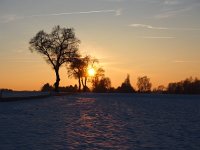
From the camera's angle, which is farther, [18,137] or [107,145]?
[18,137]

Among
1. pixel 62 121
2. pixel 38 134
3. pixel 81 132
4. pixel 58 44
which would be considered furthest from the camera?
pixel 58 44

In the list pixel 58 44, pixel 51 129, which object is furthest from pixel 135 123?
pixel 58 44

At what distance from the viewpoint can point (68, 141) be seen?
20.2 m

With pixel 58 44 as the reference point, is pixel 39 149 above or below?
below

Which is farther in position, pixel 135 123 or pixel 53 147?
pixel 135 123

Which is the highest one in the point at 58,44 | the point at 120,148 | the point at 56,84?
the point at 58,44

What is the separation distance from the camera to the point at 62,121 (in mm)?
29672

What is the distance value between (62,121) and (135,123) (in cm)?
519

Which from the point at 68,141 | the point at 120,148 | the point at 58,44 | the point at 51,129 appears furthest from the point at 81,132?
the point at 58,44

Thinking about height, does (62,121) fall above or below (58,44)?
below

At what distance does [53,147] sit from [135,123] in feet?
40.6

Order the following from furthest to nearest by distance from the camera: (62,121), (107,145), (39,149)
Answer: (62,121) < (107,145) < (39,149)

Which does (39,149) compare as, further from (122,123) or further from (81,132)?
(122,123)

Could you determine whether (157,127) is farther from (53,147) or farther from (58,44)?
(58,44)
